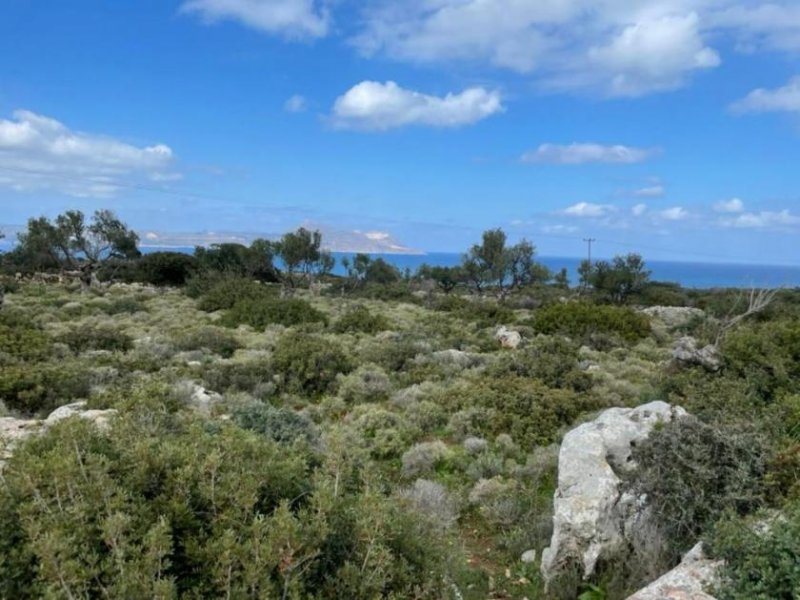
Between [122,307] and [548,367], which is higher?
[548,367]

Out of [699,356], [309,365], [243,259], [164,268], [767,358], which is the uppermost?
[243,259]


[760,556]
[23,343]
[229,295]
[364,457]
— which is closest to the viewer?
[760,556]

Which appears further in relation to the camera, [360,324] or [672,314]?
[672,314]

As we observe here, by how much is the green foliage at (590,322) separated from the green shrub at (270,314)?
7.75m

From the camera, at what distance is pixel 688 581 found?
3.83 m

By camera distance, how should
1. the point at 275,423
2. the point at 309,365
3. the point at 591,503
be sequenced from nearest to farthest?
the point at 591,503 → the point at 275,423 → the point at 309,365

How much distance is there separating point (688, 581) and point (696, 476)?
3.51 feet

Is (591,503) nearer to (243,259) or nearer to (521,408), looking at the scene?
(521,408)

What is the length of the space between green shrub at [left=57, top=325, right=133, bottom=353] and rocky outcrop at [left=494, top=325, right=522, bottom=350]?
10.3 meters

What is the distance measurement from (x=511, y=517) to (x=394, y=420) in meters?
3.25

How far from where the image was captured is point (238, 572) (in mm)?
2674

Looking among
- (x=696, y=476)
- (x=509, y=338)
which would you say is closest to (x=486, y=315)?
(x=509, y=338)

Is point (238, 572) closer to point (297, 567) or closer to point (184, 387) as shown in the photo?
point (297, 567)

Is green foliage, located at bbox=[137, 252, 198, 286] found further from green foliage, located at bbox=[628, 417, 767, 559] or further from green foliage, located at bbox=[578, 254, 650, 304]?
green foliage, located at bbox=[628, 417, 767, 559]
